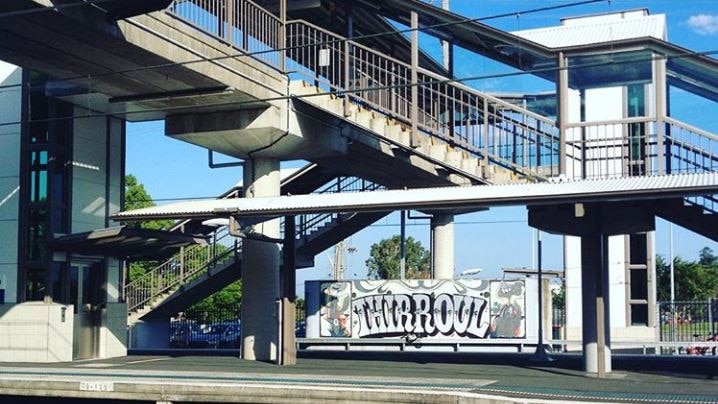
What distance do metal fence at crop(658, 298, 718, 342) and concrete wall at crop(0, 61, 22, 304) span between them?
1781 cm

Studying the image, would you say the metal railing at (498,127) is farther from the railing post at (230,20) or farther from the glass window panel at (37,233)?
the glass window panel at (37,233)

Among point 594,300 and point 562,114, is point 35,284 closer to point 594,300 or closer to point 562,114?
point 562,114

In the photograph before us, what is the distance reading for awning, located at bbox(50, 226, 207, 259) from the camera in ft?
76.0

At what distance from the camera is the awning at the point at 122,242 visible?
912 inches

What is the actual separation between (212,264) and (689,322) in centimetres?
1504

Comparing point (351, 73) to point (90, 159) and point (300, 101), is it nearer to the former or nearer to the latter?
point (300, 101)

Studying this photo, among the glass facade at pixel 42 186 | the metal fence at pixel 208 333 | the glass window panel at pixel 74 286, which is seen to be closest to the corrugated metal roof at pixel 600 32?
the glass facade at pixel 42 186

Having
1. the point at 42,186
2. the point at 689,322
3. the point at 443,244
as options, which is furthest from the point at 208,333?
the point at 689,322

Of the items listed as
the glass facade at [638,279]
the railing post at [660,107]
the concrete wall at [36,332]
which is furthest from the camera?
the glass facade at [638,279]

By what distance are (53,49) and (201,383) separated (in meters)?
7.41

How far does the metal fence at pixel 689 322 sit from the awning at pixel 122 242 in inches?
542

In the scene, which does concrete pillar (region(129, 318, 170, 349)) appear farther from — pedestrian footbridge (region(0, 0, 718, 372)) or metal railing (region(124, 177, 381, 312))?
pedestrian footbridge (region(0, 0, 718, 372))

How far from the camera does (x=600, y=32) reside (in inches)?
1059

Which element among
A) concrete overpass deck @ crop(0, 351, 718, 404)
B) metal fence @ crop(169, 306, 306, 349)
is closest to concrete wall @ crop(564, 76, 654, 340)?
concrete overpass deck @ crop(0, 351, 718, 404)
